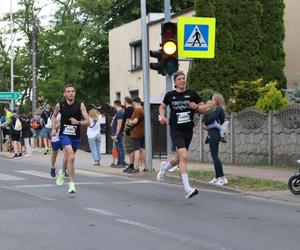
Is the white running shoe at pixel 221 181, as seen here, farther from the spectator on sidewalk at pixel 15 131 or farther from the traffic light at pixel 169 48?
the spectator on sidewalk at pixel 15 131

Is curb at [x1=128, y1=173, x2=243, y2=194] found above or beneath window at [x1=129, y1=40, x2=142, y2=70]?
beneath

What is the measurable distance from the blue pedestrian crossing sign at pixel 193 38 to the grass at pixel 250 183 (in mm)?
3124

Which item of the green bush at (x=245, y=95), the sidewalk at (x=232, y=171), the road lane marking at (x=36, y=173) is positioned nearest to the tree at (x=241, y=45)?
the green bush at (x=245, y=95)

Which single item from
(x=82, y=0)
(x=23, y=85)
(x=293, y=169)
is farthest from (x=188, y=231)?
(x=23, y=85)

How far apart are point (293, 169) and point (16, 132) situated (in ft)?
38.3

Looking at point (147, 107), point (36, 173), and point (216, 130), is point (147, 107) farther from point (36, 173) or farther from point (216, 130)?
point (36, 173)

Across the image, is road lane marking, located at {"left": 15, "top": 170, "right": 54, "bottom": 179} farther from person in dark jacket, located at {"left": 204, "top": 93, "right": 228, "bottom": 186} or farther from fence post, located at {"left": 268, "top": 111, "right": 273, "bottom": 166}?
fence post, located at {"left": 268, "top": 111, "right": 273, "bottom": 166}

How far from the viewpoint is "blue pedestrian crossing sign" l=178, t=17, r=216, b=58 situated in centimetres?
1501

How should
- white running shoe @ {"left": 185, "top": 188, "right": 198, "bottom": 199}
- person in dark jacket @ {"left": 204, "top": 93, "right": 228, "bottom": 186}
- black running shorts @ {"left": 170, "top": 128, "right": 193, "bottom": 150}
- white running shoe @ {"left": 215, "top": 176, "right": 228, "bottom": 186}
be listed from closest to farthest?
white running shoe @ {"left": 185, "top": 188, "right": 198, "bottom": 199} → black running shorts @ {"left": 170, "top": 128, "right": 193, "bottom": 150} → person in dark jacket @ {"left": 204, "top": 93, "right": 228, "bottom": 186} → white running shoe @ {"left": 215, "top": 176, "right": 228, "bottom": 186}

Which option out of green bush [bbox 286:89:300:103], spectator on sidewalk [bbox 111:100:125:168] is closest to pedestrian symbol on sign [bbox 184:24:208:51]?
spectator on sidewalk [bbox 111:100:125:168]

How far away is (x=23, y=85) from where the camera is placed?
53156mm

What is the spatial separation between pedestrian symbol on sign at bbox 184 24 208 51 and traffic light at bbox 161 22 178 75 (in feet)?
2.94

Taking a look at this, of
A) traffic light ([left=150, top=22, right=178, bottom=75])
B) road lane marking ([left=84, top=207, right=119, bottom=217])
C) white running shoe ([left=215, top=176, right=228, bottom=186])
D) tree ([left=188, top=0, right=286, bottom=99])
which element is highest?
tree ([left=188, top=0, right=286, bottom=99])

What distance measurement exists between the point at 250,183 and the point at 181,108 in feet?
9.91
